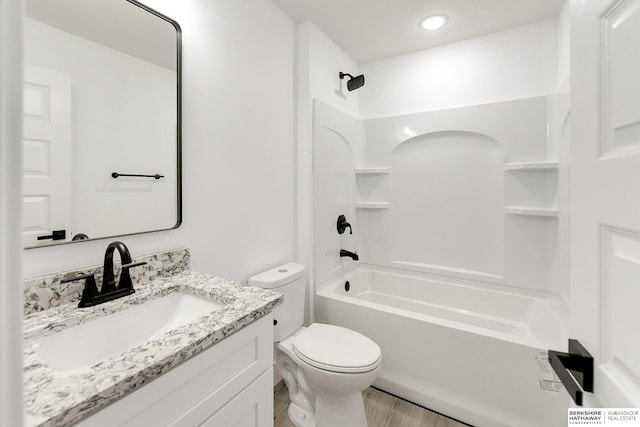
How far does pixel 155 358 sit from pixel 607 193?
1047 mm

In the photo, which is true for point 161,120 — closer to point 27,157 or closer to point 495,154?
point 27,157

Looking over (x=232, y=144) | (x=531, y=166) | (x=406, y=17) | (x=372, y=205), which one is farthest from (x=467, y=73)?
(x=232, y=144)

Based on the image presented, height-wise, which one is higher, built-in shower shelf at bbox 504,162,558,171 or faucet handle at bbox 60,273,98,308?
built-in shower shelf at bbox 504,162,558,171

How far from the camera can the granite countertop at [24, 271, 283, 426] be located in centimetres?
55

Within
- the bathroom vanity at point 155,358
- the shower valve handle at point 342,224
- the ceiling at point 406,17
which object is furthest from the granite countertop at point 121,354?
the ceiling at point 406,17

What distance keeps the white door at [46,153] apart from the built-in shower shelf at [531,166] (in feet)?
8.62

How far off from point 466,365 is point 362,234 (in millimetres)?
1461

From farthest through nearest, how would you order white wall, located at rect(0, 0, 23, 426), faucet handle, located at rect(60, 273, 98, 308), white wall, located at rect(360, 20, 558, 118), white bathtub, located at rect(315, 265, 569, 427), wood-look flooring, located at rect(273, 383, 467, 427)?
white wall, located at rect(360, 20, 558, 118) → wood-look flooring, located at rect(273, 383, 467, 427) → white bathtub, located at rect(315, 265, 569, 427) → faucet handle, located at rect(60, 273, 98, 308) → white wall, located at rect(0, 0, 23, 426)

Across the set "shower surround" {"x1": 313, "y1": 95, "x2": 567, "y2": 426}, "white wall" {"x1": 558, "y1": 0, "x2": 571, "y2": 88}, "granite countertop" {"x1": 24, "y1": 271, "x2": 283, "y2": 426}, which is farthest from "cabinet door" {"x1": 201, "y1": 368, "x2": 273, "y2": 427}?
"white wall" {"x1": 558, "y1": 0, "x2": 571, "y2": 88}

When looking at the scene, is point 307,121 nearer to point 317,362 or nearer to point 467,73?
point 467,73

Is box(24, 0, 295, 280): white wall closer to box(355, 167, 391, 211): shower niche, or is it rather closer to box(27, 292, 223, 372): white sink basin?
box(27, 292, 223, 372): white sink basin

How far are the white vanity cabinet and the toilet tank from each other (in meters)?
0.65

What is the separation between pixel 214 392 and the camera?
82cm

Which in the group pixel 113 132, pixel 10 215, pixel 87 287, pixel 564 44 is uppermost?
pixel 564 44
